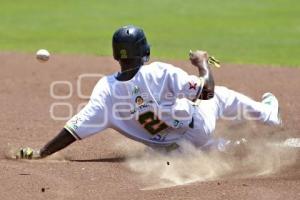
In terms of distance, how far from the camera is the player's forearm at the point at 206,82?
6.50 m

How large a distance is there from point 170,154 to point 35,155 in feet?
3.93

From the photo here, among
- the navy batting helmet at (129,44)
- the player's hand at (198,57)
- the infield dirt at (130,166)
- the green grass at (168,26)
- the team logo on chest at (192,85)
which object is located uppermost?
the green grass at (168,26)

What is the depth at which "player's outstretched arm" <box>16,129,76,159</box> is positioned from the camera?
6.70 metres

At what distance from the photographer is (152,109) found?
6.57m

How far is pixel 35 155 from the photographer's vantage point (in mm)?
6801

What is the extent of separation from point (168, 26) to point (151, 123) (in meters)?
11.3

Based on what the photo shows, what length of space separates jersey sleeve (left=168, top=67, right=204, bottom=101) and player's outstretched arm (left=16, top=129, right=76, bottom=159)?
1.01 m

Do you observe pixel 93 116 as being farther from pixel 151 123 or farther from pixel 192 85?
pixel 192 85

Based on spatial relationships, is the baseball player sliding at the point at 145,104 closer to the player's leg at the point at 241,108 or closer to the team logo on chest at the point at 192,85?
the team logo on chest at the point at 192,85

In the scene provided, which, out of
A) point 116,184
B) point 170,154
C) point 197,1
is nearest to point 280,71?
point 170,154

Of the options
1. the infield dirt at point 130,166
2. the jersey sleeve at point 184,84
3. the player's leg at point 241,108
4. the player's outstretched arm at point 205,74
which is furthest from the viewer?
the player's leg at point 241,108

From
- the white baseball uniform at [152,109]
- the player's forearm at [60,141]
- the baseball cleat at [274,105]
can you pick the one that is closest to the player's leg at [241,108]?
the baseball cleat at [274,105]

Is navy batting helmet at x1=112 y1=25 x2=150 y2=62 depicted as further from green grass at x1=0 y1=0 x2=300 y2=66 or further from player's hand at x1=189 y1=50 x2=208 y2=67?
green grass at x1=0 y1=0 x2=300 y2=66

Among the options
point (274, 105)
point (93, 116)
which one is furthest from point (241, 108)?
point (93, 116)
